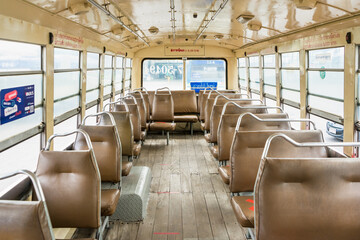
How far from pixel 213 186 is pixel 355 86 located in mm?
2365

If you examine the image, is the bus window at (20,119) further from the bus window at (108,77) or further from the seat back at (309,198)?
the bus window at (108,77)

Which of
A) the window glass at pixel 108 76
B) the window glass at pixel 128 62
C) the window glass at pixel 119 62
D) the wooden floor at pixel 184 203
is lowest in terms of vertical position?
the wooden floor at pixel 184 203

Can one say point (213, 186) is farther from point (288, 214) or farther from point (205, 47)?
point (205, 47)

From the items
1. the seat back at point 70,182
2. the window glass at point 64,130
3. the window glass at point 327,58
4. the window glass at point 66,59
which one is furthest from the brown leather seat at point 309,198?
the window glass at point 66,59

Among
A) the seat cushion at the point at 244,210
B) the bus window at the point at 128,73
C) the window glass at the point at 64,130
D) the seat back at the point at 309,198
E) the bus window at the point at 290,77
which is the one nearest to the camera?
the seat back at the point at 309,198

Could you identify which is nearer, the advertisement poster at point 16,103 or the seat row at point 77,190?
the seat row at point 77,190

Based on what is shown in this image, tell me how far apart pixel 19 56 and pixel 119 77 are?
5.97 meters

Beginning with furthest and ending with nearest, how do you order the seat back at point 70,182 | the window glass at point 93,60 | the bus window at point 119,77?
the bus window at point 119,77
the window glass at point 93,60
the seat back at point 70,182

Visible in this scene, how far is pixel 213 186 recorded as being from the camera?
4.95m

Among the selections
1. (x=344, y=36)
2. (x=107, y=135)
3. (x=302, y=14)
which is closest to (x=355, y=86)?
(x=344, y=36)

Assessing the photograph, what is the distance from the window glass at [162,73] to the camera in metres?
11.6

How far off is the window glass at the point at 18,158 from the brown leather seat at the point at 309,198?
2.17 m

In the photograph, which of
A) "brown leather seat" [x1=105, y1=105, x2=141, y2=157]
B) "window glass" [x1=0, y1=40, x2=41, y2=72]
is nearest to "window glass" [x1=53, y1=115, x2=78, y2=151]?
"brown leather seat" [x1=105, y1=105, x2=141, y2=157]

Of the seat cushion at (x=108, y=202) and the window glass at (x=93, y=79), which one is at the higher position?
the window glass at (x=93, y=79)
